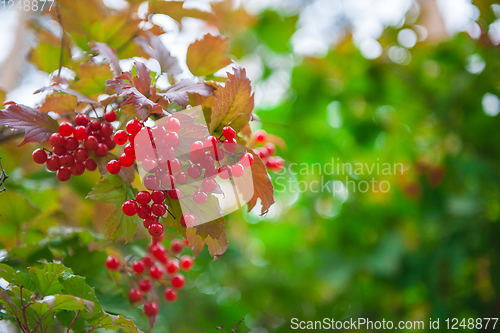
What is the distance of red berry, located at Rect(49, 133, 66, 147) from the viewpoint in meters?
0.44

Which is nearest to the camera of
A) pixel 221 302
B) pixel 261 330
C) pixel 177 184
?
pixel 177 184

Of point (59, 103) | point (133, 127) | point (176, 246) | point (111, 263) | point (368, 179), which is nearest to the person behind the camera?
point (133, 127)

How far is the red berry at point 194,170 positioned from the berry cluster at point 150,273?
9.1 inches

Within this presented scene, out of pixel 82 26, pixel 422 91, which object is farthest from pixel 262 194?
pixel 422 91

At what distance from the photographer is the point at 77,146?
17.6 inches

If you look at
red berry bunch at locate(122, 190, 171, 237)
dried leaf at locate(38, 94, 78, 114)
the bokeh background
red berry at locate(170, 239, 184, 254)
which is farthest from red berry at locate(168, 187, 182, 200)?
the bokeh background

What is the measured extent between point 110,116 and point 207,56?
0.61 ft

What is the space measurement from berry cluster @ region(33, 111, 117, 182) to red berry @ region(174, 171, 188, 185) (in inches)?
4.9

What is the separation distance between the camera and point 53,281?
1.46 feet

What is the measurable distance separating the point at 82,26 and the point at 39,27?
9.3 inches

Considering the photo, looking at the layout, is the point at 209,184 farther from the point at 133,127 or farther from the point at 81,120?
the point at 81,120

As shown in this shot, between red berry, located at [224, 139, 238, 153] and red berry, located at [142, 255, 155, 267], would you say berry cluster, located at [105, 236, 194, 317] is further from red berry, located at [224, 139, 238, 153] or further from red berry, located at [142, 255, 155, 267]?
red berry, located at [224, 139, 238, 153]

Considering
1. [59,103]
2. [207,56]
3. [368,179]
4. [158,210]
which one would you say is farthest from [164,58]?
[368,179]

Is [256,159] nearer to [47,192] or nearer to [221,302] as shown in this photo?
[47,192]
